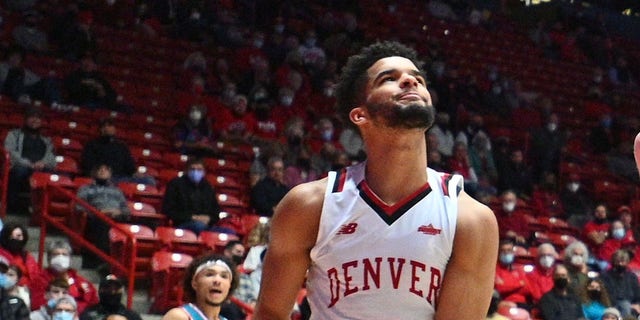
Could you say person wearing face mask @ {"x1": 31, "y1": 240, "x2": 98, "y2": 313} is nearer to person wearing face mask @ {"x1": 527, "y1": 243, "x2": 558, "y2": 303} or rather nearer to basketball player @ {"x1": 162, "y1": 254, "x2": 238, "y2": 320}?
basketball player @ {"x1": 162, "y1": 254, "x2": 238, "y2": 320}

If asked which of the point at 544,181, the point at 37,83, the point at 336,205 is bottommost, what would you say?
the point at 544,181

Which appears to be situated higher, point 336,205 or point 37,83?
point 336,205

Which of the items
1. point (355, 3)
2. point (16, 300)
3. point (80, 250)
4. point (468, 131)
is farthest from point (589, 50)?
point (16, 300)

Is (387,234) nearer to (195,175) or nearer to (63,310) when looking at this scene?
(63,310)

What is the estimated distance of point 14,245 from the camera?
8461 mm

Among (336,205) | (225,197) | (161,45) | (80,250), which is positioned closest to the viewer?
(336,205)

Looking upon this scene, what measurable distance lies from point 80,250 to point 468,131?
271 inches

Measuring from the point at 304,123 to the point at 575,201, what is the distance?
4.12 meters

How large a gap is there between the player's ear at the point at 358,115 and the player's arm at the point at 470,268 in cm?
37

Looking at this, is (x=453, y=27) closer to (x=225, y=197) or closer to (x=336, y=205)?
(x=225, y=197)

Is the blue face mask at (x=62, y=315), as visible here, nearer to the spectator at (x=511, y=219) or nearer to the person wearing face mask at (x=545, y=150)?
the spectator at (x=511, y=219)

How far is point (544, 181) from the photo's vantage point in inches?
599

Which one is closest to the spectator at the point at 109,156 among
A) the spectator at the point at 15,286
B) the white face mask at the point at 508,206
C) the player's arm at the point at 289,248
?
the spectator at the point at 15,286

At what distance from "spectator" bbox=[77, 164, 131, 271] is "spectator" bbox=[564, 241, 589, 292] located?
14.7 ft
